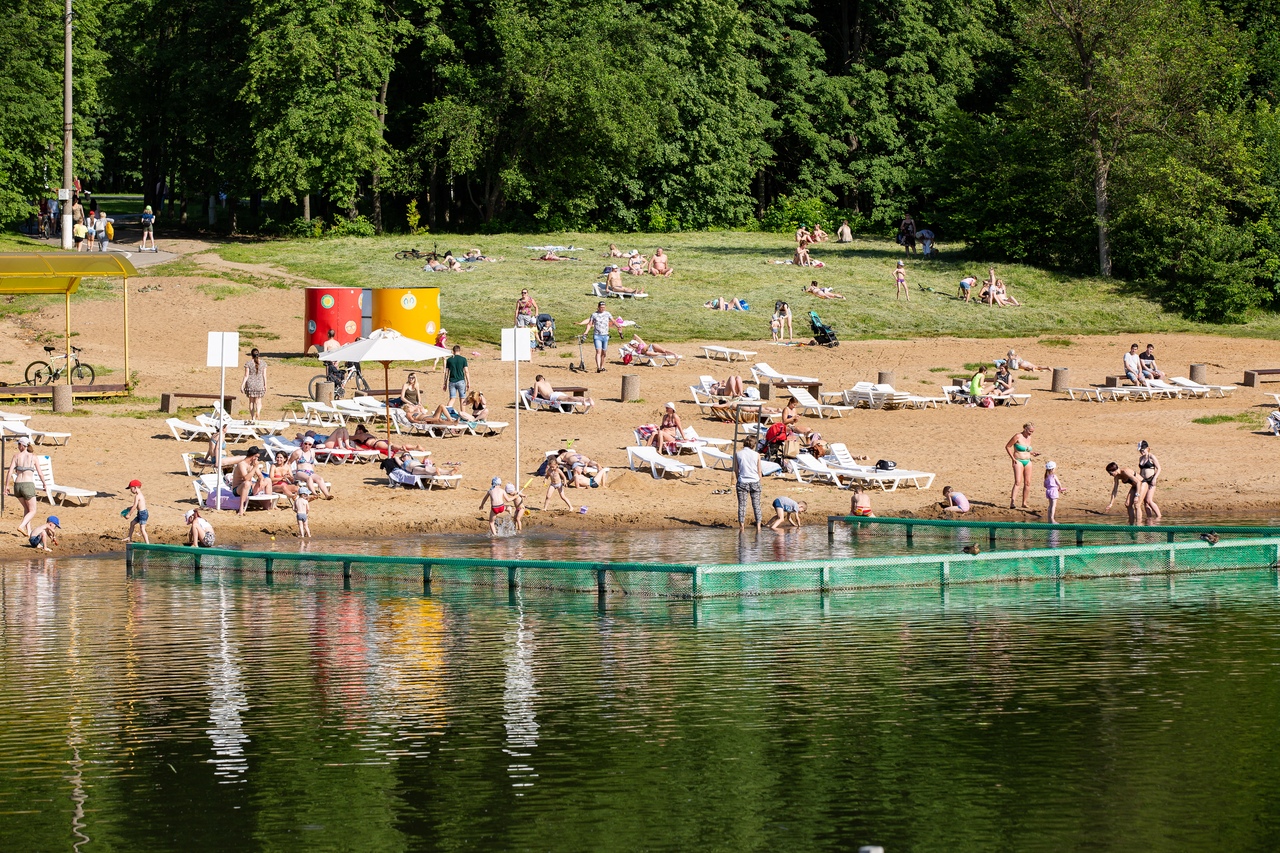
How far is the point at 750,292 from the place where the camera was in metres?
44.4

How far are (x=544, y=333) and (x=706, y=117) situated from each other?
25595mm

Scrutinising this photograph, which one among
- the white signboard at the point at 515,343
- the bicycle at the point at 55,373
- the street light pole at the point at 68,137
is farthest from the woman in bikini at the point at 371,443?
the street light pole at the point at 68,137

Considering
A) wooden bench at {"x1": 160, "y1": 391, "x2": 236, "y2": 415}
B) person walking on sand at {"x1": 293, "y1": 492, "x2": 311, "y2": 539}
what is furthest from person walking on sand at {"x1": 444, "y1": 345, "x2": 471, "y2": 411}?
person walking on sand at {"x1": 293, "y1": 492, "x2": 311, "y2": 539}

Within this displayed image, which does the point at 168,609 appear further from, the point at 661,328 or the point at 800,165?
the point at 800,165

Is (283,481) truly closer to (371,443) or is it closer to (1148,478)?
(371,443)

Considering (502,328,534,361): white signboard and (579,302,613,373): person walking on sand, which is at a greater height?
(579,302,613,373): person walking on sand

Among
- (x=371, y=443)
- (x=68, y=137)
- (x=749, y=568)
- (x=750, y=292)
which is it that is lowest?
(x=749, y=568)

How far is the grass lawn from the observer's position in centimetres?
4134

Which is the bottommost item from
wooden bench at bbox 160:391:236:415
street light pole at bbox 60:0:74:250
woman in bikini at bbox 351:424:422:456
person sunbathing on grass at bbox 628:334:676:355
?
woman in bikini at bbox 351:424:422:456

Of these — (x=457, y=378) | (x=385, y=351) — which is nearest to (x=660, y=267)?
(x=457, y=378)

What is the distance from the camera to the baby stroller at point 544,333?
123 feet

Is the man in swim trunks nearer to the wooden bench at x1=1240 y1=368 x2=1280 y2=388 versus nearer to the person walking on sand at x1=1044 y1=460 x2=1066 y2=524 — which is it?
the person walking on sand at x1=1044 y1=460 x2=1066 y2=524

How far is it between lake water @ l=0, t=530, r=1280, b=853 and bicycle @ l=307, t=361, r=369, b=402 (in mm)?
12718

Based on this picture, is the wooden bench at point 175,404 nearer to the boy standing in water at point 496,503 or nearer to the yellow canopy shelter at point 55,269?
the yellow canopy shelter at point 55,269
